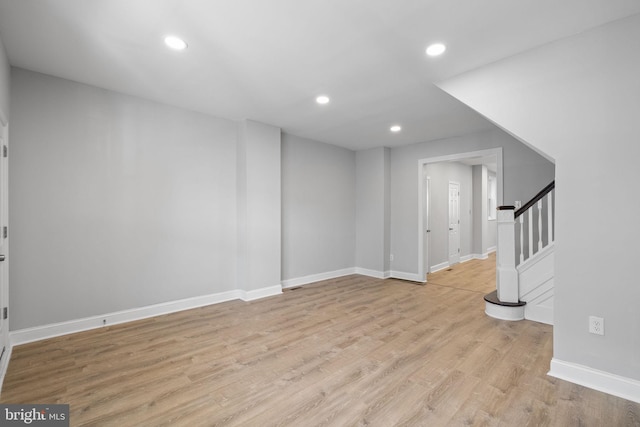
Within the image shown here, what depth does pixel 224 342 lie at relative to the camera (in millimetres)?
2998

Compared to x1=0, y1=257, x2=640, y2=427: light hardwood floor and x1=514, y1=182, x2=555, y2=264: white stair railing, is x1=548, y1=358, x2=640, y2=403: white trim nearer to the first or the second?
x1=0, y1=257, x2=640, y2=427: light hardwood floor

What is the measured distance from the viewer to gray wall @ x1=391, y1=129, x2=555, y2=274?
171 inches

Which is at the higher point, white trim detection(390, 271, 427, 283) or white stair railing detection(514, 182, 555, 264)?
white stair railing detection(514, 182, 555, 264)

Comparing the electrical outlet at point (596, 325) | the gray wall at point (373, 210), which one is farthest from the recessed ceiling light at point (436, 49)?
the gray wall at point (373, 210)

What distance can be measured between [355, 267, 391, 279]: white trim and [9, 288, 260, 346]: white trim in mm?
2624

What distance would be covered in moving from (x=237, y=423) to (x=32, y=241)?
282cm

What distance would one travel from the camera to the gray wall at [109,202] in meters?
2.96

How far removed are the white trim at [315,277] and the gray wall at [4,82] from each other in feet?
13.1

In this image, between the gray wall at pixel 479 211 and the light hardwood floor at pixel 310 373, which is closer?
the light hardwood floor at pixel 310 373

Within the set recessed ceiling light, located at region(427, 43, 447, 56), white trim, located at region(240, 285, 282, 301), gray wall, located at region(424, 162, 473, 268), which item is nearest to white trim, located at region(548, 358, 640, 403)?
recessed ceiling light, located at region(427, 43, 447, 56)

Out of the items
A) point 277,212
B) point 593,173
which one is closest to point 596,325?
point 593,173

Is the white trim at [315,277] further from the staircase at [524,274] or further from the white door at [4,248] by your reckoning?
the white door at [4,248]

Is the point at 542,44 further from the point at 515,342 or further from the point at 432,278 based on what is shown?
the point at 432,278

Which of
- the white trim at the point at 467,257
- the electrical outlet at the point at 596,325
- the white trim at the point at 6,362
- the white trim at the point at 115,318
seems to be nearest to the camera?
the electrical outlet at the point at 596,325
